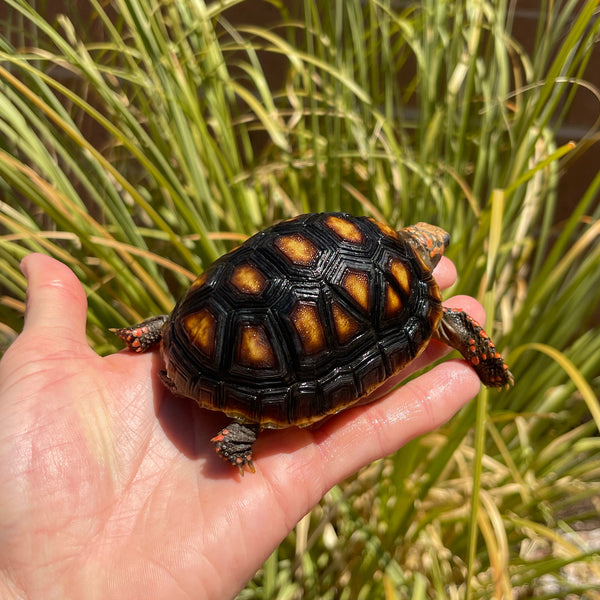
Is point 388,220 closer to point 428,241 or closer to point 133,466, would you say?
point 428,241

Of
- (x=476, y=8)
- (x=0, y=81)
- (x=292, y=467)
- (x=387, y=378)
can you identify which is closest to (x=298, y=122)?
(x=476, y=8)

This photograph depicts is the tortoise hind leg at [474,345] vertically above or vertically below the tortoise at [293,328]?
below

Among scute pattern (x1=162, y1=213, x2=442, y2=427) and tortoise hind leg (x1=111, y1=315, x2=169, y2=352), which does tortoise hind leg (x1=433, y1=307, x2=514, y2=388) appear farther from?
tortoise hind leg (x1=111, y1=315, x2=169, y2=352)

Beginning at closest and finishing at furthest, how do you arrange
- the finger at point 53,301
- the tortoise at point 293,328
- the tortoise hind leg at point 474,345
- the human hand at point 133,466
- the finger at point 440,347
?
1. the human hand at point 133,466
2. the tortoise at point 293,328
3. the finger at point 53,301
4. the tortoise hind leg at point 474,345
5. the finger at point 440,347

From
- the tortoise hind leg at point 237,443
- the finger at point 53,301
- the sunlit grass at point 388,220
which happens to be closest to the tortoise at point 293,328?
the tortoise hind leg at point 237,443

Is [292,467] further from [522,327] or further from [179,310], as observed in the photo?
[522,327]

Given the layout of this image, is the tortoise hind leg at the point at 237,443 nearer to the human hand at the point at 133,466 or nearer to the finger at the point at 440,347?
the human hand at the point at 133,466

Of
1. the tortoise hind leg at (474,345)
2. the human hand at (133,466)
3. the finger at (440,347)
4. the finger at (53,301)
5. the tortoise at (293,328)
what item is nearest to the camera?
the human hand at (133,466)
